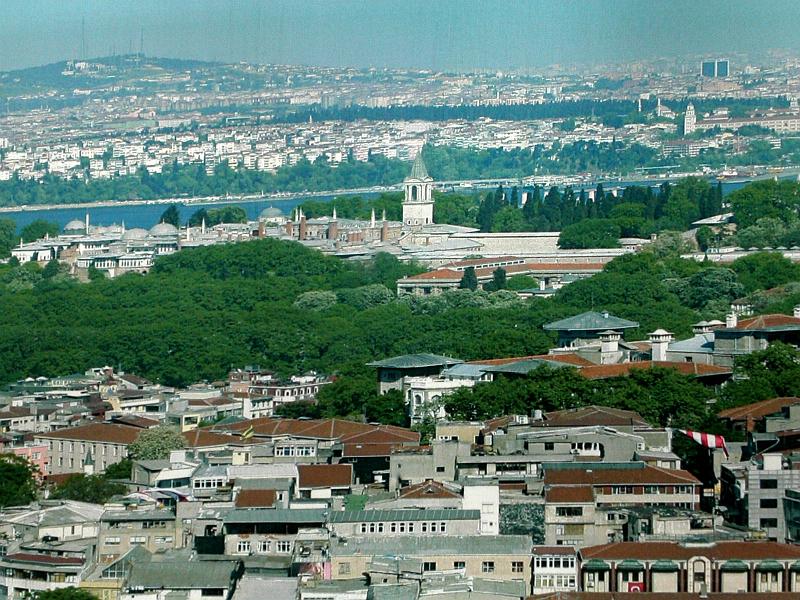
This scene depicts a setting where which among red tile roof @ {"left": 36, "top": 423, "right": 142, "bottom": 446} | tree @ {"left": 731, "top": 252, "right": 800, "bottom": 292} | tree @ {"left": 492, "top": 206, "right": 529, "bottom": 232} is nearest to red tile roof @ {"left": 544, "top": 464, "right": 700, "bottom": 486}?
red tile roof @ {"left": 36, "top": 423, "right": 142, "bottom": 446}

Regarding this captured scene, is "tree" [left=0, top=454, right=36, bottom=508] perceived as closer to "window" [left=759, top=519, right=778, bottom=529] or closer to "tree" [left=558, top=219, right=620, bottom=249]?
"window" [left=759, top=519, right=778, bottom=529]

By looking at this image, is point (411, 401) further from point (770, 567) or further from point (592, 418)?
point (770, 567)

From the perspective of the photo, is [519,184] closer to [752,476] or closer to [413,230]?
[413,230]

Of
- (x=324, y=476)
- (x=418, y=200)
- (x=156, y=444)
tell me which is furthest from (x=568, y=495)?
(x=418, y=200)

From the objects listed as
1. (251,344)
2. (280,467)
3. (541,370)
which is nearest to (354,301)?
→ (251,344)

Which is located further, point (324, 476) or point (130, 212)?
point (130, 212)

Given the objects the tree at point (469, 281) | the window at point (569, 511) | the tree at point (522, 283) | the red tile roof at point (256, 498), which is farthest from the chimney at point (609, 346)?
the tree at point (522, 283)
